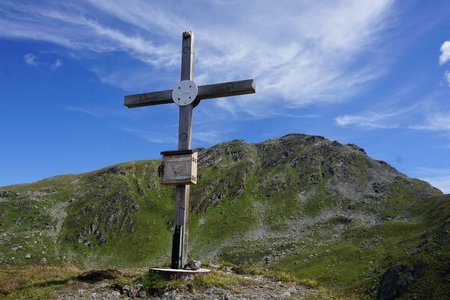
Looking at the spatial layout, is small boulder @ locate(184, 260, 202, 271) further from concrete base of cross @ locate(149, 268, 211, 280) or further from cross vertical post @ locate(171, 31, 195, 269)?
concrete base of cross @ locate(149, 268, 211, 280)

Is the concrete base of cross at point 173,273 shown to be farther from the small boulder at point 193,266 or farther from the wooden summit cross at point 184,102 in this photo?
the wooden summit cross at point 184,102

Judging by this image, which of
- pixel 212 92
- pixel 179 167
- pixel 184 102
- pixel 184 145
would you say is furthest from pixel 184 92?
pixel 179 167

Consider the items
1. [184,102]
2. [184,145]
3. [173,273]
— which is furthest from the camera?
[184,102]

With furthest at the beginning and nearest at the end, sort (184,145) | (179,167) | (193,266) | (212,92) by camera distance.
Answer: (212,92)
(184,145)
(179,167)
(193,266)

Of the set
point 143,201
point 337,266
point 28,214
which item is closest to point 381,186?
point 337,266

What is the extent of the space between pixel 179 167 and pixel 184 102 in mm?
3022

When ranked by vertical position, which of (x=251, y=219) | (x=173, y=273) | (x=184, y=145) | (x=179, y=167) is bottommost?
(x=173, y=273)

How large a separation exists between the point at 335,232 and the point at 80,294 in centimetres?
13072

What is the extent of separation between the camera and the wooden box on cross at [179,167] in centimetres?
1588

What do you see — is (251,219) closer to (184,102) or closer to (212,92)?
(184,102)

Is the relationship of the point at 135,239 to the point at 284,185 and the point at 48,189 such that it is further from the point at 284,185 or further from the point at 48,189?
the point at 284,185

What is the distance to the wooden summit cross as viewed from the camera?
51.4ft

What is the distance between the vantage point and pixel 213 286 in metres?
13.5

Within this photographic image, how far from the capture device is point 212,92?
1703cm
